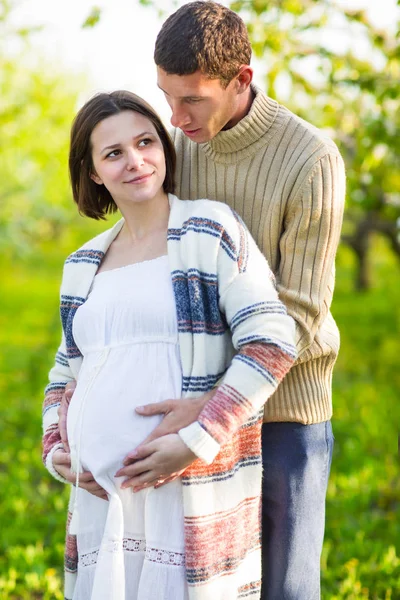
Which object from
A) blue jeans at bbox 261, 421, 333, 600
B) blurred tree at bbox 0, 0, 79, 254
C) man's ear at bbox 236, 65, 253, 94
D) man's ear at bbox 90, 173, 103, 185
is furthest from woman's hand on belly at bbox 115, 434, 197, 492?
blurred tree at bbox 0, 0, 79, 254

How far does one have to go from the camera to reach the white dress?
6.88ft

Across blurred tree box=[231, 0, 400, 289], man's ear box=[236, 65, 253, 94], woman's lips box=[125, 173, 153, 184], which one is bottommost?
woman's lips box=[125, 173, 153, 184]

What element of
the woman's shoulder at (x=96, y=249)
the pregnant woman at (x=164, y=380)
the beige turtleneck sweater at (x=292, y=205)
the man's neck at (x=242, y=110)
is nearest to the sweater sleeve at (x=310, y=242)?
the beige turtleneck sweater at (x=292, y=205)

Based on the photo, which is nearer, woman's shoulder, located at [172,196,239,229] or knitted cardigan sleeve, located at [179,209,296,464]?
knitted cardigan sleeve, located at [179,209,296,464]

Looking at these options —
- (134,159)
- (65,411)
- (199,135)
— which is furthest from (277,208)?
(65,411)

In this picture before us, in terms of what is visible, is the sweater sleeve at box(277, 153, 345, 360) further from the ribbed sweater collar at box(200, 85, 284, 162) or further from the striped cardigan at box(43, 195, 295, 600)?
the ribbed sweater collar at box(200, 85, 284, 162)

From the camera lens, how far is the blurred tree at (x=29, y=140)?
11.7m

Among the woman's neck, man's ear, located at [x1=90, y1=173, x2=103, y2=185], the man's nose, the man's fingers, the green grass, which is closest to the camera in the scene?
the man's fingers

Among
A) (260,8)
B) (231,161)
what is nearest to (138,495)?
(231,161)

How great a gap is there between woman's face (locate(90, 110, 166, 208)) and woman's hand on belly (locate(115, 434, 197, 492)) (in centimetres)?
70

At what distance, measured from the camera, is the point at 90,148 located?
2326 millimetres

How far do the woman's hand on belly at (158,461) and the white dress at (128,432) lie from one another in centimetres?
6

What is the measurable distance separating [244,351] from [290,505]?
0.61 m

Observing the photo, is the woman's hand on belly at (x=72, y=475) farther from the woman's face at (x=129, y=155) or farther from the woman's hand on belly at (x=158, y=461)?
the woman's face at (x=129, y=155)
